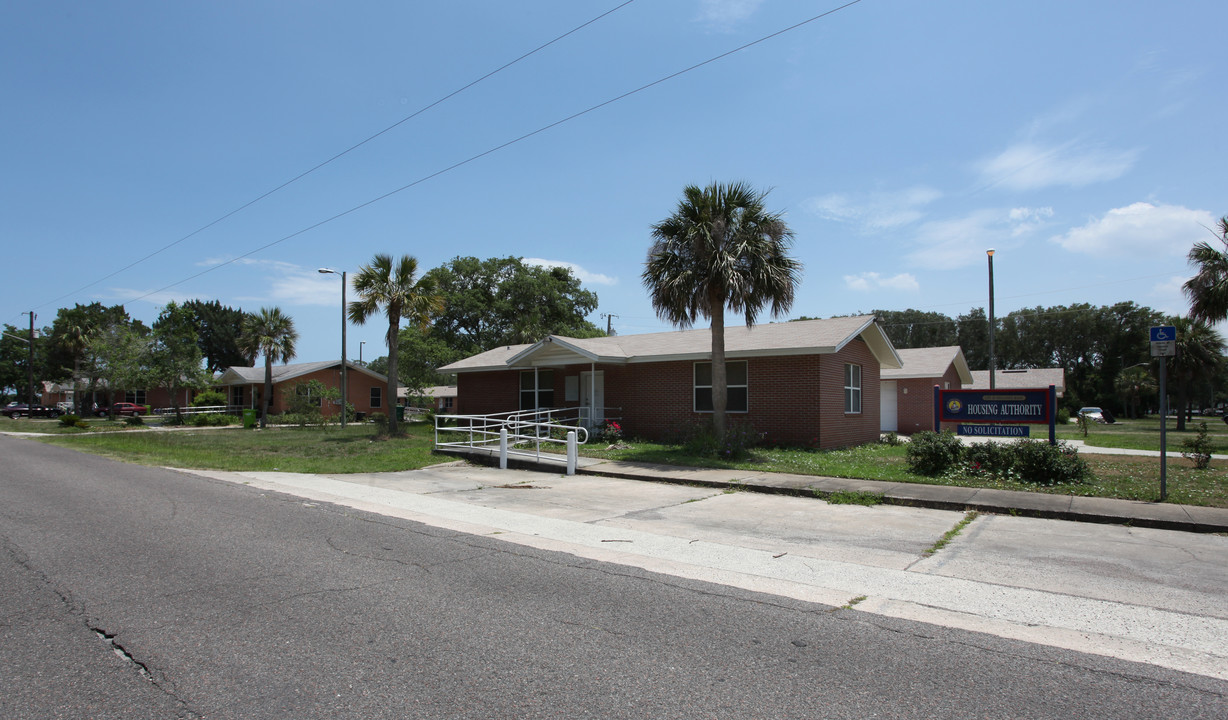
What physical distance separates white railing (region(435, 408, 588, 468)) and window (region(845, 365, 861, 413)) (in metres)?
7.89

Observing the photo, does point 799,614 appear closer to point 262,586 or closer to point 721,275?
point 262,586

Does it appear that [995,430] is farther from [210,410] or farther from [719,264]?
[210,410]

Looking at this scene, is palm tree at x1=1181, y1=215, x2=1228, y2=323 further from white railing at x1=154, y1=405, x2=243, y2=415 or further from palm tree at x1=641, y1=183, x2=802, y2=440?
white railing at x1=154, y1=405, x2=243, y2=415

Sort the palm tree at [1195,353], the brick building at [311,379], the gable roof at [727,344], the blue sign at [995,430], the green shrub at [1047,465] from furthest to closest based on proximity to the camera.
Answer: the brick building at [311,379] → the palm tree at [1195,353] → the gable roof at [727,344] → the blue sign at [995,430] → the green shrub at [1047,465]

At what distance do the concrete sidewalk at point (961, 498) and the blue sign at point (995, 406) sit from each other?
285cm

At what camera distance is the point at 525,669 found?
4.11m

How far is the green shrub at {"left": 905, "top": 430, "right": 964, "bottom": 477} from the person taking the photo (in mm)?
13133

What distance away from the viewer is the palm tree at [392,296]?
80.9 feet

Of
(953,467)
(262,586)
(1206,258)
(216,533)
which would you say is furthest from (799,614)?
(1206,258)

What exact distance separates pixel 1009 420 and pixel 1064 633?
32.3ft

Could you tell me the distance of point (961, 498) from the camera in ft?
34.4

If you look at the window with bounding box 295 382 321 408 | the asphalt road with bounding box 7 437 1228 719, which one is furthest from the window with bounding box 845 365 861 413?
the window with bounding box 295 382 321 408

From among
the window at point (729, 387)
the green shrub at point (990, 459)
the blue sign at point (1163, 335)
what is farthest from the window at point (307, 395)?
the blue sign at point (1163, 335)

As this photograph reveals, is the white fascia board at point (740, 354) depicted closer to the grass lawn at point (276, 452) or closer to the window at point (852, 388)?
the window at point (852, 388)
